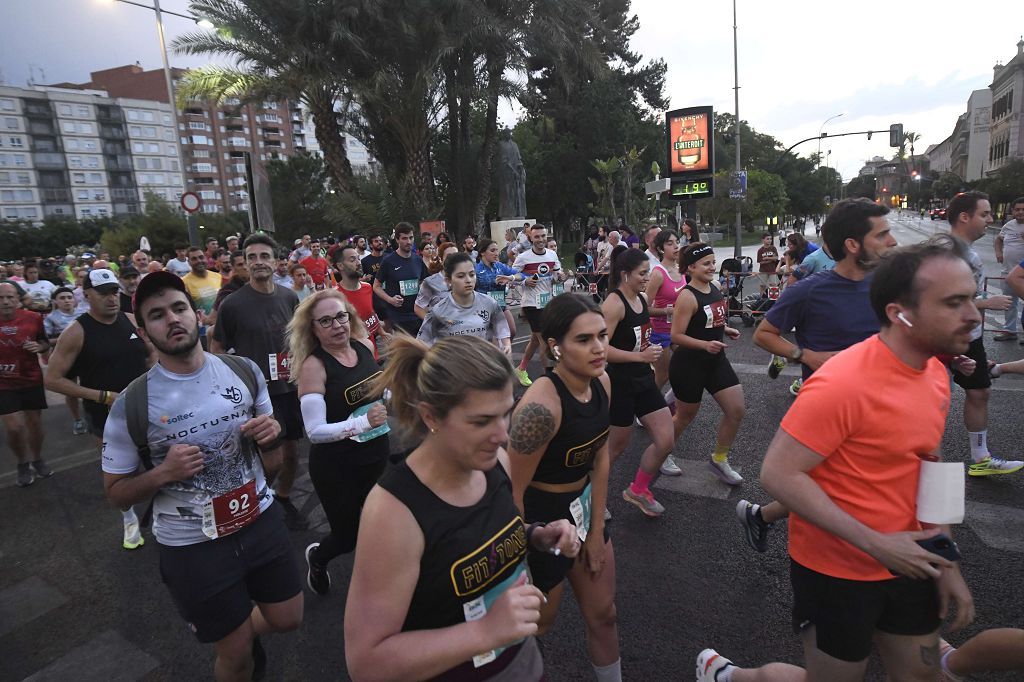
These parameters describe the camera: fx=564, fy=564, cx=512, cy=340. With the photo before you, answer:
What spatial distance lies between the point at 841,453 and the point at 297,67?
20.9 meters

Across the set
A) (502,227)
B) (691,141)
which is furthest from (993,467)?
(502,227)

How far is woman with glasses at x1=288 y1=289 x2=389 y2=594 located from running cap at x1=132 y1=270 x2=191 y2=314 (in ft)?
2.63

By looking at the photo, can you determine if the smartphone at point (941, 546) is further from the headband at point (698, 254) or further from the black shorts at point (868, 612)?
the headband at point (698, 254)

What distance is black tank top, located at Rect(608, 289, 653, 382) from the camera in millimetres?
4324

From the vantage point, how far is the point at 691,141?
20.6 m

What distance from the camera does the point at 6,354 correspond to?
5.71m

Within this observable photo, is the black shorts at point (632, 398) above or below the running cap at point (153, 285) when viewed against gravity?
below

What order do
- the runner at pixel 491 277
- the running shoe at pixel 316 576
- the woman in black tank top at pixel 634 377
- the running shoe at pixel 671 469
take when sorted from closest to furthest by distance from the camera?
1. the running shoe at pixel 316 576
2. the woman in black tank top at pixel 634 377
3. the running shoe at pixel 671 469
4. the runner at pixel 491 277

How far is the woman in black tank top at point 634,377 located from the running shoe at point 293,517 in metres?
2.60

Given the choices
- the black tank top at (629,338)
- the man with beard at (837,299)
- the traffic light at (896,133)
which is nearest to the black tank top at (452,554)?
the man with beard at (837,299)

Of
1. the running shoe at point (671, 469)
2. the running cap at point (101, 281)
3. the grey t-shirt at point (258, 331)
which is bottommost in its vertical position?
the running shoe at point (671, 469)

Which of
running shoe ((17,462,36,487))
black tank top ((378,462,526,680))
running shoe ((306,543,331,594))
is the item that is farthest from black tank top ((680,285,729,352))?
A: running shoe ((17,462,36,487))

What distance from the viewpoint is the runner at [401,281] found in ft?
25.6

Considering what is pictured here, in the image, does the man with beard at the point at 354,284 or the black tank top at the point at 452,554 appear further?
the man with beard at the point at 354,284
